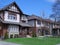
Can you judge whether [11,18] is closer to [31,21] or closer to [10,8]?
Answer: [10,8]

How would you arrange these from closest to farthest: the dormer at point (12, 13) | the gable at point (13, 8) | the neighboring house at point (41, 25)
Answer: the dormer at point (12, 13) → the gable at point (13, 8) → the neighboring house at point (41, 25)

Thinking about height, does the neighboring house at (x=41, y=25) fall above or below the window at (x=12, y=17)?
below

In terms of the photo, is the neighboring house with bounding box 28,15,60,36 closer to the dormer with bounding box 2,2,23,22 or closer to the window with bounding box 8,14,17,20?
the dormer with bounding box 2,2,23,22

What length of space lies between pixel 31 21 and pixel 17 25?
1272 cm

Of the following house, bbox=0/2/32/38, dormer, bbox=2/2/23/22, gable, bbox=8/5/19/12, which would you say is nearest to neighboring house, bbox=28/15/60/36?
house, bbox=0/2/32/38

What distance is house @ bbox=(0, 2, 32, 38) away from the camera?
36094 millimetres

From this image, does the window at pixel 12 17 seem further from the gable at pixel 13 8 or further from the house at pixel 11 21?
the gable at pixel 13 8

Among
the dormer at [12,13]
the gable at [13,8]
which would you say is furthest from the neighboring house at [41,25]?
the gable at [13,8]

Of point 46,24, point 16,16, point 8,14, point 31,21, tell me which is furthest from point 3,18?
point 46,24

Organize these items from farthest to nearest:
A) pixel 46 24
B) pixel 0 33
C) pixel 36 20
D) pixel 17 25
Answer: pixel 46 24, pixel 36 20, pixel 17 25, pixel 0 33

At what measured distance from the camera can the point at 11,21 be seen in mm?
37875

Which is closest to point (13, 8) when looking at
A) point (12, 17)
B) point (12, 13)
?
point (12, 13)

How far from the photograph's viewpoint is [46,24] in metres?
56.2

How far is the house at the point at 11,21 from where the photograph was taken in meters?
36.1
